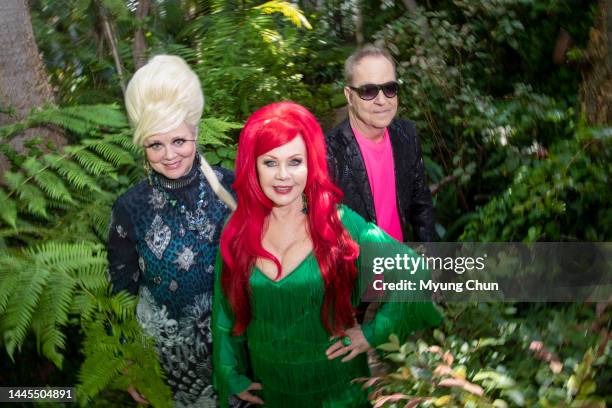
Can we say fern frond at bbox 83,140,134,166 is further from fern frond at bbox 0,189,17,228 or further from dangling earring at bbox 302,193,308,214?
dangling earring at bbox 302,193,308,214

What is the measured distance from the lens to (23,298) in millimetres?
2799

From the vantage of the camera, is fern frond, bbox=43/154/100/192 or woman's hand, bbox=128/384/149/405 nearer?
woman's hand, bbox=128/384/149/405

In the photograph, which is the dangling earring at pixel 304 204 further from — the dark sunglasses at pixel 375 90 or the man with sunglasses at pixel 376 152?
the dark sunglasses at pixel 375 90

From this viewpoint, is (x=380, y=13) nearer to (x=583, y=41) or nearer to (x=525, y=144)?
(x=583, y=41)

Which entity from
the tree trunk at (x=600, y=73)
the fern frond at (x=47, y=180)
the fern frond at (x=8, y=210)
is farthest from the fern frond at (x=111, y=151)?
the tree trunk at (x=600, y=73)

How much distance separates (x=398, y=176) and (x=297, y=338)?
1.21 meters

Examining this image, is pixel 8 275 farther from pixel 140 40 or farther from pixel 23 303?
pixel 140 40

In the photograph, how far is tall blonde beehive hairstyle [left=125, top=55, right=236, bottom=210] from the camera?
240 cm

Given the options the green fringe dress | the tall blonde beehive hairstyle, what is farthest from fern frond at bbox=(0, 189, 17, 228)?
the green fringe dress

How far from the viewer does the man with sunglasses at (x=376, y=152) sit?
3.19m

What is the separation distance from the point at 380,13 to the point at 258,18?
1352 millimetres

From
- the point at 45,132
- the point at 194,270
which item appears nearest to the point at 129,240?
the point at 194,270

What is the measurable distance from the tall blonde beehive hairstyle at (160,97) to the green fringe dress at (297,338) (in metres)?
0.52

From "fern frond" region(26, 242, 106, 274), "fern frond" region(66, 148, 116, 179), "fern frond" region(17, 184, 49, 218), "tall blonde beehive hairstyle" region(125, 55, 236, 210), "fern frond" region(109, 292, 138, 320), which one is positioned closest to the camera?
"tall blonde beehive hairstyle" region(125, 55, 236, 210)
